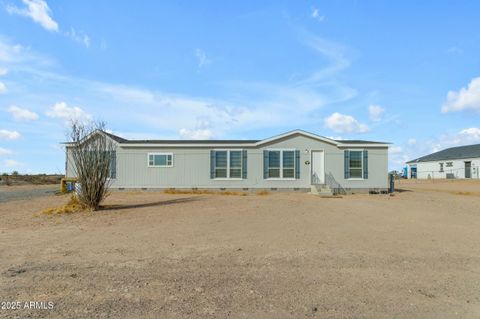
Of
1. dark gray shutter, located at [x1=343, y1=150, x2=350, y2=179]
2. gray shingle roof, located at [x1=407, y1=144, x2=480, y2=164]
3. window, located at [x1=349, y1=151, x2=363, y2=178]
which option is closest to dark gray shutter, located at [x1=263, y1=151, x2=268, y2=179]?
dark gray shutter, located at [x1=343, y1=150, x2=350, y2=179]

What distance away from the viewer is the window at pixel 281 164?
821 inches

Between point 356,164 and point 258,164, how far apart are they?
5.40 metres

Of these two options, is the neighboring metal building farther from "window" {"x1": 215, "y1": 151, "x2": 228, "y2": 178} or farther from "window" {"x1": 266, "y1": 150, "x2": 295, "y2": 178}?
"window" {"x1": 215, "y1": 151, "x2": 228, "y2": 178}

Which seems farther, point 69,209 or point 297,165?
point 297,165

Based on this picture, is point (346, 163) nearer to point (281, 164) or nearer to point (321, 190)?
point (321, 190)

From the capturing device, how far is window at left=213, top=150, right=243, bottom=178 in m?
20.9

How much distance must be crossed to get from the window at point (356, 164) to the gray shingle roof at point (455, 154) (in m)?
25.3

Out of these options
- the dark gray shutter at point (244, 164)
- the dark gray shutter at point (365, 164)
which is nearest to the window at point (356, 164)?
the dark gray shutter at point (365, 164)

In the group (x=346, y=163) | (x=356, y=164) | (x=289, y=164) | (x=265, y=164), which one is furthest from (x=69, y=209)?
(x=356, y=164)

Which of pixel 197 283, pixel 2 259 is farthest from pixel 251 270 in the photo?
pixel 2 259

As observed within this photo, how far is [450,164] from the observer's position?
4312cm

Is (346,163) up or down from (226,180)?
up

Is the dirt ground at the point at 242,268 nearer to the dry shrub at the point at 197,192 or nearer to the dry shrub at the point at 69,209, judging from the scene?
Answer: the dry shrub at the point at 69,209

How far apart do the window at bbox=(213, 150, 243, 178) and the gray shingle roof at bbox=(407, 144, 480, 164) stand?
3044cm
